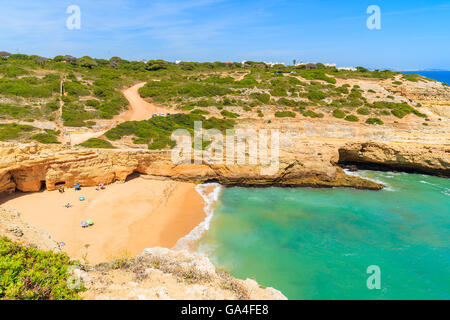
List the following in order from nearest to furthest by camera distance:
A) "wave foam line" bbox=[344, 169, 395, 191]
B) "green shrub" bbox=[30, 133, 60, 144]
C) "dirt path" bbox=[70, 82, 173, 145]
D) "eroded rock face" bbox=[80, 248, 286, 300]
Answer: "eroded rock face" bbox=[80, 248, 286, 300] < "green shrub" bbox=[30, 133, 60, 144] < "wave foam line" bbox=[344, 169, 395, 191] < "dirt path" bbox=[70, 82, 173, 145]

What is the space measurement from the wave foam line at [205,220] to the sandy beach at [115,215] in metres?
0.33

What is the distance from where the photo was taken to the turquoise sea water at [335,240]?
1087 centimetres

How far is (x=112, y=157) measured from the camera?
57.1 feet

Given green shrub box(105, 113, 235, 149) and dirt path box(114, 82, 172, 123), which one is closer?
green shrub box(105, 113, 235, 149)

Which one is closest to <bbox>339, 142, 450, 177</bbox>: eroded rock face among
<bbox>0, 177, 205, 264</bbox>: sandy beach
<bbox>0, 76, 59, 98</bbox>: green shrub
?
<bbox>0, 177, 205, 264</bbox>: sandy beach

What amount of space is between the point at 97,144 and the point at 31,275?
14278 millimetres

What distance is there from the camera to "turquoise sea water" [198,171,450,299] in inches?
428

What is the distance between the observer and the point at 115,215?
14766mm

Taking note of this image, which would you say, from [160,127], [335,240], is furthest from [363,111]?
[160,127]

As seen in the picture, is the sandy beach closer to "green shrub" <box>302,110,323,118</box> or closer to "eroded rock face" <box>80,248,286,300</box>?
"eroded rock face" <box>80,248,286,300</box>

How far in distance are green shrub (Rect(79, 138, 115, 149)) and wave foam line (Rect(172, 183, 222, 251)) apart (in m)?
7.44
